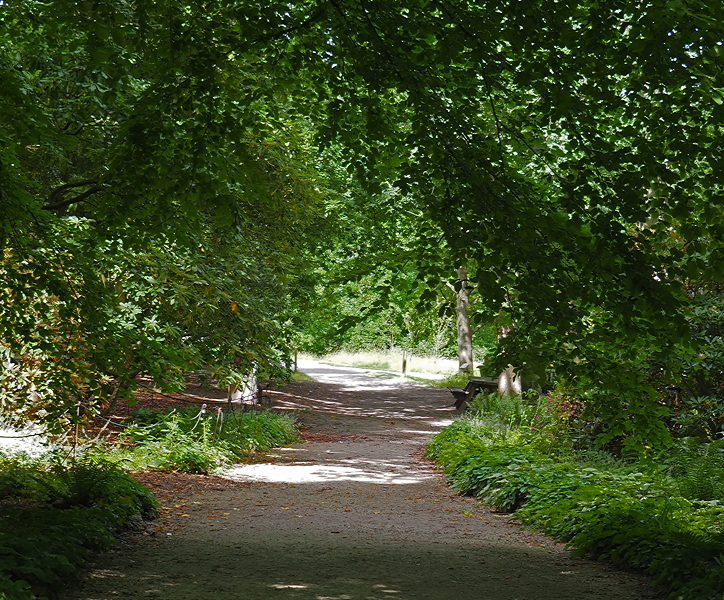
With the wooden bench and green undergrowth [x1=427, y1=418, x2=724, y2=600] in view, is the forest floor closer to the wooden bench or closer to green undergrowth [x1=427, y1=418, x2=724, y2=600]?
green undergrowth [x1=427, y1=418, x2=724, y2=600]

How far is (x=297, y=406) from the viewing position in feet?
75.5

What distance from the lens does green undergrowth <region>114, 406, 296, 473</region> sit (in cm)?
1130

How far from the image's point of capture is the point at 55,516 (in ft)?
20.5

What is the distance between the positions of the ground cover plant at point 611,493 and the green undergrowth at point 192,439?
3.84 meters

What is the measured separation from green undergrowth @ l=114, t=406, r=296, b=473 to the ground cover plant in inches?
151

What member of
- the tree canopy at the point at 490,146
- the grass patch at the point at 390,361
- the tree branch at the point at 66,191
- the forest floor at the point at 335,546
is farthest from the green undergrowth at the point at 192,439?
the grass patch at the point at 390,361

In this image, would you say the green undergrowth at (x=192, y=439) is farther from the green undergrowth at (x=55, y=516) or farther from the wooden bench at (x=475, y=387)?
the wooden bench at (x=475, y=387)

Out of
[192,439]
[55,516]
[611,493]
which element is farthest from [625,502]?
[192,439]

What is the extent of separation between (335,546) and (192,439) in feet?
20.1

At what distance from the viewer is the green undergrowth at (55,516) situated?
484 centimetres

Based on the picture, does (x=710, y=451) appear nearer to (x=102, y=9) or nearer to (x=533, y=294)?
(x=533, y=294)

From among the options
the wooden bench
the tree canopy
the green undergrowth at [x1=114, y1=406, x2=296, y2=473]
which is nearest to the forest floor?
the green undergrowth at [x1=114, y1=406, x2=296, y2=473]

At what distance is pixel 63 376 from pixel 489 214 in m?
4.48

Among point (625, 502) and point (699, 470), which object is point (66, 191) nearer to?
point (625, 502)
